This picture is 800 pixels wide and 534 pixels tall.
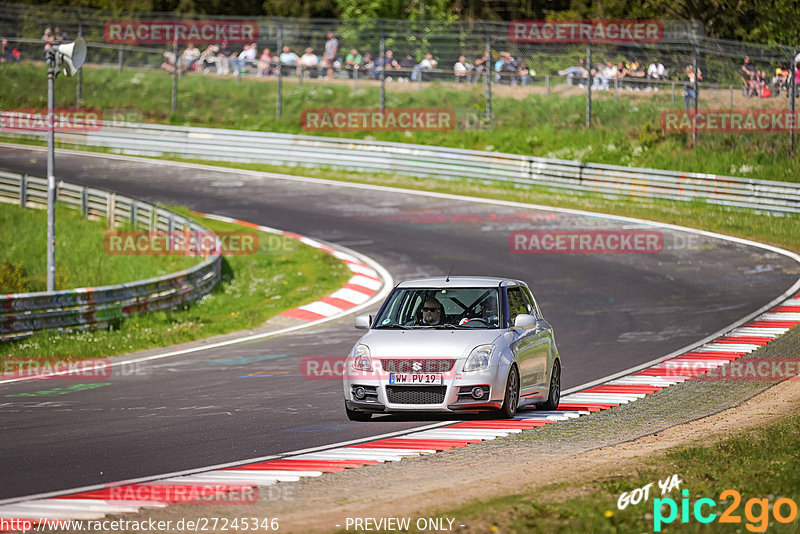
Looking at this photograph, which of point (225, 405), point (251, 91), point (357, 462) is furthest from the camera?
point (251, 91)

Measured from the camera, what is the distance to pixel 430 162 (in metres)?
34.7

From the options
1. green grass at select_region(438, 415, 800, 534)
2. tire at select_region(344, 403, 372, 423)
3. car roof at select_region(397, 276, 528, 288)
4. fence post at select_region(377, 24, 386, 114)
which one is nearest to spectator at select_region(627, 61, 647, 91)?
fence post at select_region(377, 24, 386, 114)

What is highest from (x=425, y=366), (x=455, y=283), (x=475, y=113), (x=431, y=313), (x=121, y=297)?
(x=475, y=113)

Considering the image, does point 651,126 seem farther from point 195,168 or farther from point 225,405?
point 225,405

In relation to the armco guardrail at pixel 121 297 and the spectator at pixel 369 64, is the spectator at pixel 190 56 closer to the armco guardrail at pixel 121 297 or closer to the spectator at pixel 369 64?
the spectator at pixel 369 64

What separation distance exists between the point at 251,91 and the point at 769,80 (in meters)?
19.1

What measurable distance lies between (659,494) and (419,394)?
12.5 feet

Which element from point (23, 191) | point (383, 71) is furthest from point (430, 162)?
point (23, 191)

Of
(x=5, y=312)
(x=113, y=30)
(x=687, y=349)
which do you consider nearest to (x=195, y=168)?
(x=113, y=30)

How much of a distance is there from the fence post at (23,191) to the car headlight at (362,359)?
2327 centimetres

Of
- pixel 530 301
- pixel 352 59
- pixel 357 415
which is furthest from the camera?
pixel 352 59

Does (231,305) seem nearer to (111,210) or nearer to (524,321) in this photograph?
(111,210)

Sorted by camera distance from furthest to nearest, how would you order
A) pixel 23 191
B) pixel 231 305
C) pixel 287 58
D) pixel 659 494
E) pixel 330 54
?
1. pixel 287 58
2. pixel 330 54
3. pixel 23 191
4. pixel 231 305
5. pixel 659 494

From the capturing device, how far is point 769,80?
30.4 metres
